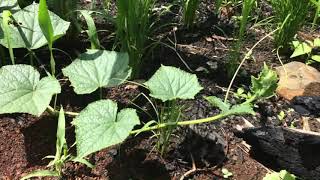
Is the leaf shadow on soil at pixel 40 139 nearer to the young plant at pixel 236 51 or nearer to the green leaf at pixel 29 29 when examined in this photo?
the green leaf at pixel 29 29

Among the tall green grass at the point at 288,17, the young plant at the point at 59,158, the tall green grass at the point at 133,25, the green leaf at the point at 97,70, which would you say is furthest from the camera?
the tall green grass at the point at 288,17

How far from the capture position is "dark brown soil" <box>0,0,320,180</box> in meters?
1.51

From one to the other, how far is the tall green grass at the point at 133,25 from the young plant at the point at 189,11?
340 millimetres

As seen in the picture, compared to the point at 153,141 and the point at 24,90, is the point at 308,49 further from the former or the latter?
the point at 24,90

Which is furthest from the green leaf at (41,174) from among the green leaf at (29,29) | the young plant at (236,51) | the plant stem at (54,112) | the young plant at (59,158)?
the young plant at (236,51)

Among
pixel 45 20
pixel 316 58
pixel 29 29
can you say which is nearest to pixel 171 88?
pixel 45 20

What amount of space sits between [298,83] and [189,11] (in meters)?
0.55

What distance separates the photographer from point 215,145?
5.15 feet

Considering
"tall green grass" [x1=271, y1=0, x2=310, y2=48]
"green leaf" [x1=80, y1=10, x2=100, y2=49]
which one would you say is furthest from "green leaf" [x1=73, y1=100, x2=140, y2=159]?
"tall green grass" [x1=271, y1=0, x2=310, y2=48]

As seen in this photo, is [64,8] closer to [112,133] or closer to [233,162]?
[112,133]

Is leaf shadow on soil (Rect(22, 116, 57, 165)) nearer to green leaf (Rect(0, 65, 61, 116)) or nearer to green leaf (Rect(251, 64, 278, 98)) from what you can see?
green leaf (Rect(0, 65, 61, 116))

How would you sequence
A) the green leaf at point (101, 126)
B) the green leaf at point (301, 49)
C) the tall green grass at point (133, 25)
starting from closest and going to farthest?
the green leaf at point (101, 126), the tall green grass at point (133, 25), the green leaf at point (301, 49)

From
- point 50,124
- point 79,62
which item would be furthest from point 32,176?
point 79,62

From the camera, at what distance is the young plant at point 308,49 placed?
6.45 feet
